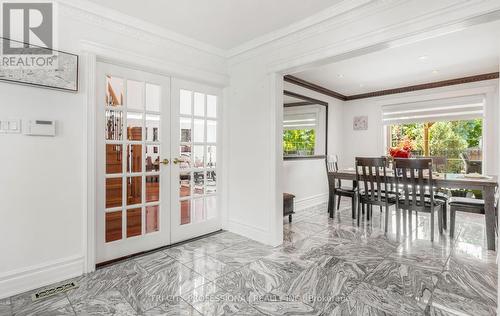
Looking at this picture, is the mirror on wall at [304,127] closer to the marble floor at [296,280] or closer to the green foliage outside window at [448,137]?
the green foliage outside window at [448,137]

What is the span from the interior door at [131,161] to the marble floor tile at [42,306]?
57cm

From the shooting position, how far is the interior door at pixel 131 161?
2492mm

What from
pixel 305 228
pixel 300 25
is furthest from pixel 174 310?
pixel 300 25

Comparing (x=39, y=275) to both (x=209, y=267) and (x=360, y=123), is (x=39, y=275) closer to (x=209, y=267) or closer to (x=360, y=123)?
(x=209, y=267)

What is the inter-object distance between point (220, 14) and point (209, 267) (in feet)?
8.05

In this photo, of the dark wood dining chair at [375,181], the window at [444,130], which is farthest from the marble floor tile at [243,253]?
the window at [444,130]

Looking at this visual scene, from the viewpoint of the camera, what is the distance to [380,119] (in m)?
5.57

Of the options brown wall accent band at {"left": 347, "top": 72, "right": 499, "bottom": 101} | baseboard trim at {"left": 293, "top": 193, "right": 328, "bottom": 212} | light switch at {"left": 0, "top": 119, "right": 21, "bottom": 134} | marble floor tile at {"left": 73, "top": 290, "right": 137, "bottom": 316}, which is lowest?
marble floor tile at {"left": 73, "top": 290, "right": 137, "bottom": 316}

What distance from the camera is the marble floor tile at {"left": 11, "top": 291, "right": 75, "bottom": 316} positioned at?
1.76m

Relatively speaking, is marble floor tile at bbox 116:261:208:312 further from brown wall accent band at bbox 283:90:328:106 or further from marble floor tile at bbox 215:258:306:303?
brown wall accent band at bbox 283:90:328:106

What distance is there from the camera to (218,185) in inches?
139

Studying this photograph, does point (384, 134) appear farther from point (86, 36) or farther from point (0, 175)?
point (0, 175)

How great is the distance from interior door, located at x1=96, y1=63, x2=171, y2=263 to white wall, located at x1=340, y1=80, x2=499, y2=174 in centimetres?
451

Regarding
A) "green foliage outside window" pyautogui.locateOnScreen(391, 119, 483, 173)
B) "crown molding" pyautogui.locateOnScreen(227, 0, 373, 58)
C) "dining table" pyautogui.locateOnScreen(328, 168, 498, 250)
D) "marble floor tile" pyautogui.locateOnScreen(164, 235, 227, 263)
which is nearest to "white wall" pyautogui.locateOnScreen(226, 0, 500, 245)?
"crown molding" pyautogui.locateOnScreen(227, 0, 373, 58)
